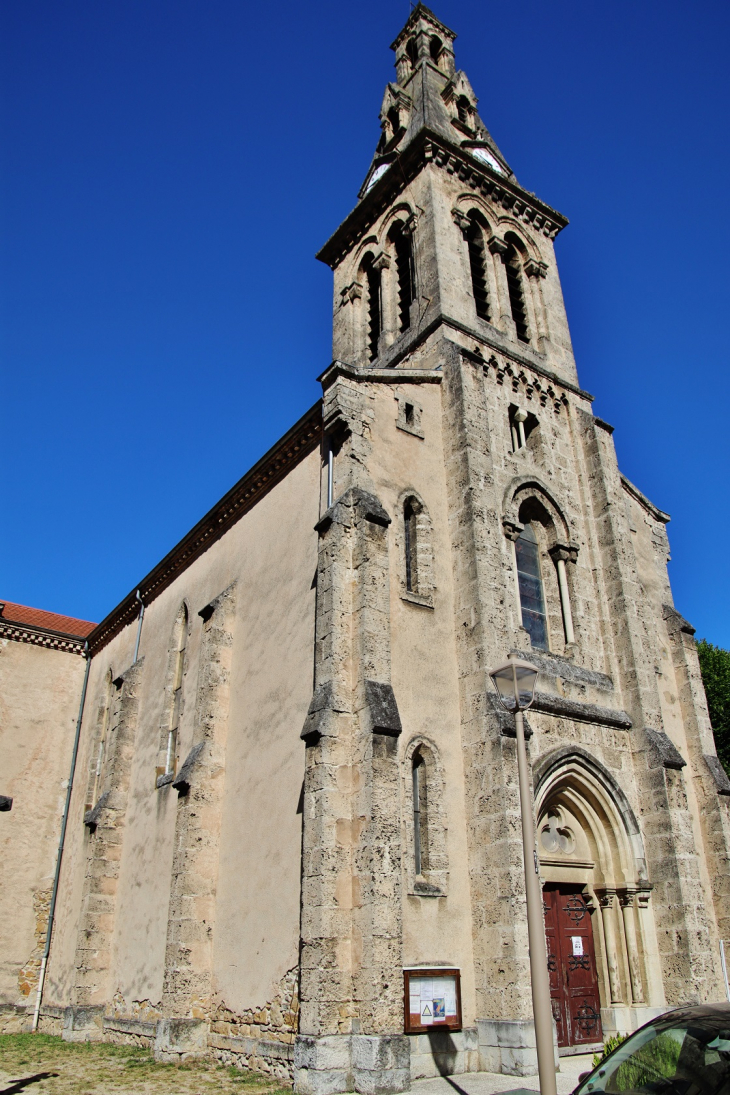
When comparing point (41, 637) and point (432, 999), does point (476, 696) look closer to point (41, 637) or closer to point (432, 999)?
point (432, 999)

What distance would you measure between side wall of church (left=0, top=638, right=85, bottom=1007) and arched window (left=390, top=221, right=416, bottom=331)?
14.1 metres

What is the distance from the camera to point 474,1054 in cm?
978

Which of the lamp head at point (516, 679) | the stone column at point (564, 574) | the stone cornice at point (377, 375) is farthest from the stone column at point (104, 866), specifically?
the lamp head at point (516, 679)

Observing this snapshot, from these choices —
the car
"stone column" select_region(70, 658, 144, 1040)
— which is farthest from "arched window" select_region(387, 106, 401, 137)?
the car

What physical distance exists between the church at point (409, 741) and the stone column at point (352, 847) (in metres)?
0.04

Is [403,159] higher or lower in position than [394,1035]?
higher

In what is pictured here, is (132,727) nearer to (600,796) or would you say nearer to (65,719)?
(65,719)

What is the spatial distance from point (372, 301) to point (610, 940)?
49.8 feet

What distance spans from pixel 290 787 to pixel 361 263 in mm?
14104

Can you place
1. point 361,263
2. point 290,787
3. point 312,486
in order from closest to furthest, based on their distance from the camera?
point 290,787 < point 312,486 < point 361,263

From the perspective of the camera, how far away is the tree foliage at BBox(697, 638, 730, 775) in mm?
24156

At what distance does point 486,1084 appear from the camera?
893 centimetres

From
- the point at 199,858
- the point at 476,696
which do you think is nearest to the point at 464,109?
the point at 476,696

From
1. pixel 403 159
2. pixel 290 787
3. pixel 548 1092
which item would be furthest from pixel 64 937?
pixel 403 159
